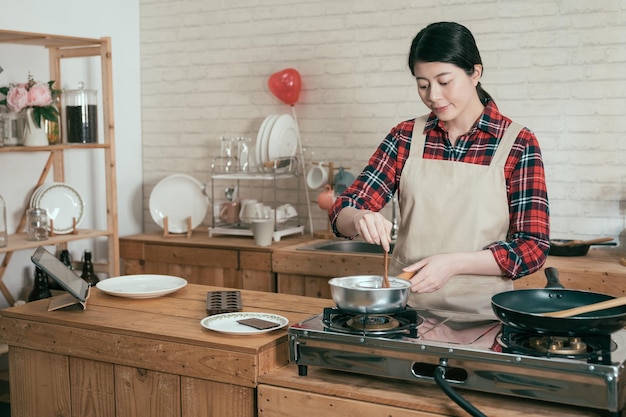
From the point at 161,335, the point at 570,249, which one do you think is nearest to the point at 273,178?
the point at 570,249

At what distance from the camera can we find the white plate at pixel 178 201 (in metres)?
5.40

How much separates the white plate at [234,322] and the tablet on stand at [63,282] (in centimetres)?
52

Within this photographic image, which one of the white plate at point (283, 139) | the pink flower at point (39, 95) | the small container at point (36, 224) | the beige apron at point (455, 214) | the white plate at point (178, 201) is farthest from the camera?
the white plate at point (178, 201)

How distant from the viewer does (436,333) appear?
6.98ft

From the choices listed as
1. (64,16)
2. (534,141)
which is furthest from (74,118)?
(534,141)

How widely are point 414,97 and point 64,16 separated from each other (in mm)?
2296

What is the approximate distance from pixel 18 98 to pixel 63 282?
1.87 metres

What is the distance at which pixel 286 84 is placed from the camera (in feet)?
16.6

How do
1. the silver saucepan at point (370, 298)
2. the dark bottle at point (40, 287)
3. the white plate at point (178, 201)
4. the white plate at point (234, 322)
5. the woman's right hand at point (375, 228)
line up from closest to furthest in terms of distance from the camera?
1. the silver saucepan at point (370, 298)
2. the woman's right hand at point (375, 228)
3. the white plate at point (234, 322)
4. the dark bottle at point (40, 287)
5. the white plate at point (178, 201)

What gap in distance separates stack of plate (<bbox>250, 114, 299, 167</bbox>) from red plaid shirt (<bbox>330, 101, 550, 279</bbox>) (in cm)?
214

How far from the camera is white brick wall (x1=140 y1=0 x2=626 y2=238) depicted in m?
4.40

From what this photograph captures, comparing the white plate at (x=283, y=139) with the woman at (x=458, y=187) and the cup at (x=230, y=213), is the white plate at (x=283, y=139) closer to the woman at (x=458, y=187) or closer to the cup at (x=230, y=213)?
the cup at (x=230, y=213)

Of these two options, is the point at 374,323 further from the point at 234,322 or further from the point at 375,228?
the point at 234,322

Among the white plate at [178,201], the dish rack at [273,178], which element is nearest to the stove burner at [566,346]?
the dish rack at [273,178]
